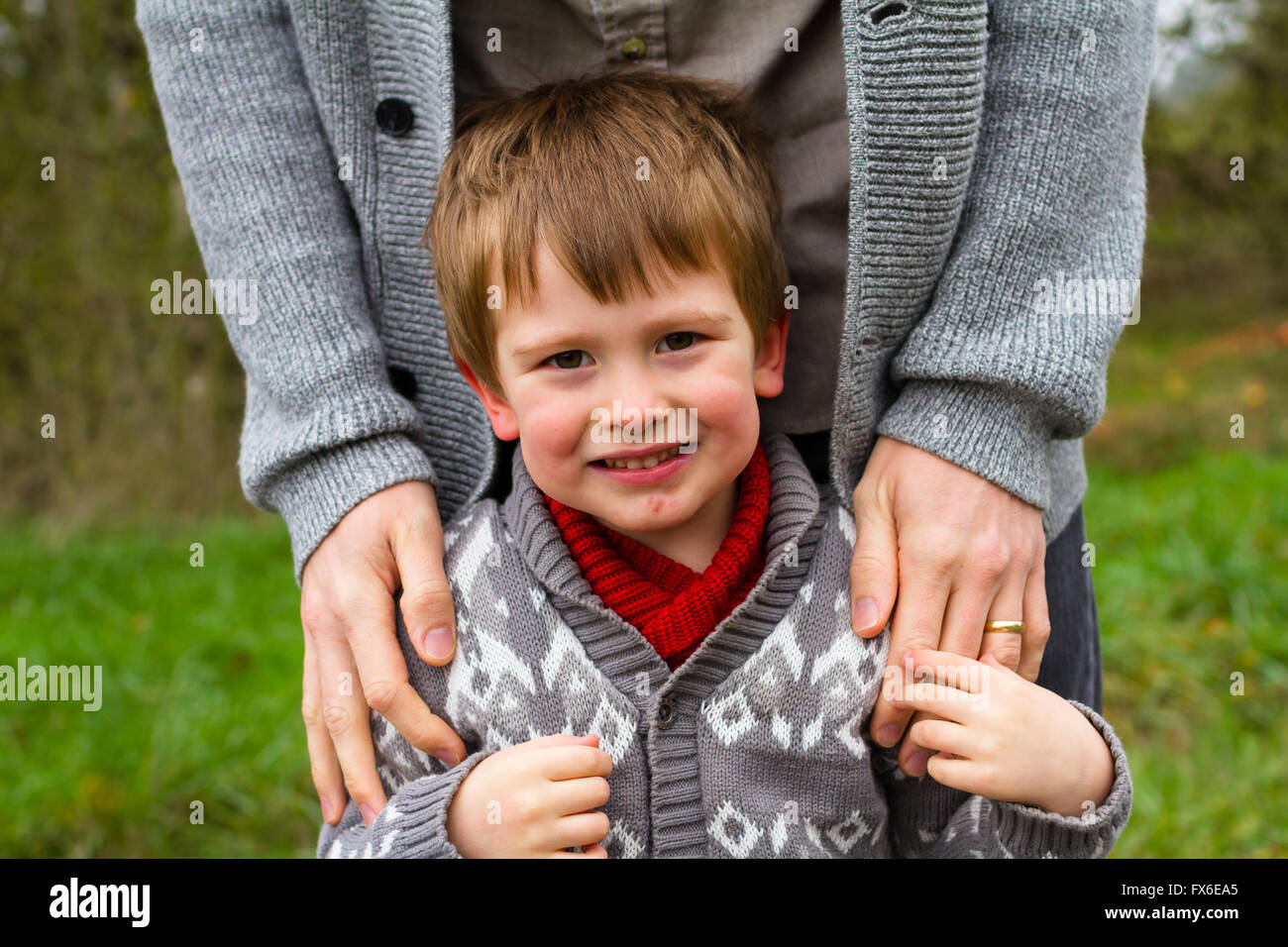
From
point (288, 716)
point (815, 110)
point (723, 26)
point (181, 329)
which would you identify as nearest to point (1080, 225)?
point (815, 110)

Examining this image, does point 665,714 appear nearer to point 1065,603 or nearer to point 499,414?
point 499,414

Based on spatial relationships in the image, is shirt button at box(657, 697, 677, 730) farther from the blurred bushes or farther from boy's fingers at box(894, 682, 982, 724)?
the blurred bushes

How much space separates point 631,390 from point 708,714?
463mm

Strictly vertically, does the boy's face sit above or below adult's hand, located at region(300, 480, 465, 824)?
above

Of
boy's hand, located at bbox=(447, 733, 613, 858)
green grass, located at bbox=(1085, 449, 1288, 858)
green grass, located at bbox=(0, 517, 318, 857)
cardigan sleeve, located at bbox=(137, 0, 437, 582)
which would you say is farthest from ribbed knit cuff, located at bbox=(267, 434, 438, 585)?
green grass, located at bbox=(1085, 449, 1288, 858)

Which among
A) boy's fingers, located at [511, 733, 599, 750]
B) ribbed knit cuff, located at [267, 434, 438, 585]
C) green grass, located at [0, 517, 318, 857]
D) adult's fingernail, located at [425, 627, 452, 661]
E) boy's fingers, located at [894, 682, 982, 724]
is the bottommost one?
green grass, located at [0, 517, 318, 857]

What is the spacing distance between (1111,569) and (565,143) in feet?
11.0

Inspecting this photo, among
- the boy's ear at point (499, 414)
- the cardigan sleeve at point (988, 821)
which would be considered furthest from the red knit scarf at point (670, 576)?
the cardigan sleeve at point (988, 821)

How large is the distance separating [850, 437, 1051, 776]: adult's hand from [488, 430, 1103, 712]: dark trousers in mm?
162

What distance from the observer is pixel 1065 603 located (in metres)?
1.78

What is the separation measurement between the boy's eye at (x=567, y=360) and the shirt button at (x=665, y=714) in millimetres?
472

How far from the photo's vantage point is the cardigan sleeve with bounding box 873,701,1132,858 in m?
1.50

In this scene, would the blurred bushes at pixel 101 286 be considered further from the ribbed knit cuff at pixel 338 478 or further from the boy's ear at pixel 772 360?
the boy's ear at pixel 772 360
